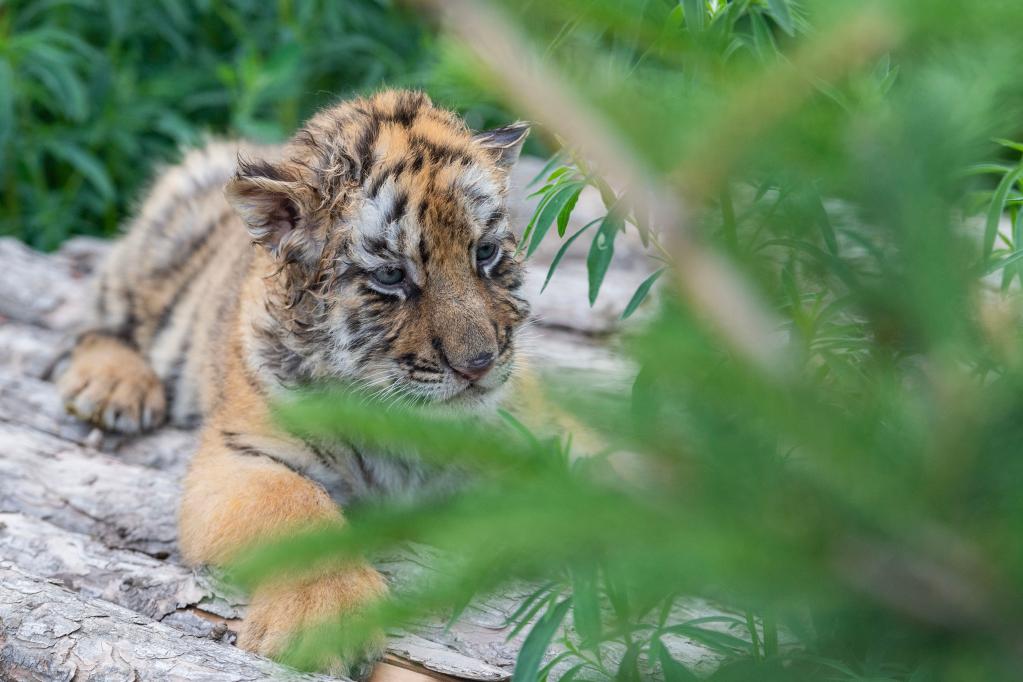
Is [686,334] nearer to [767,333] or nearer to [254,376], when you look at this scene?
[767,333]

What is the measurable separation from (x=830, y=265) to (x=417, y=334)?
1888mm

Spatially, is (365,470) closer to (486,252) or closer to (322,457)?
(322,457)

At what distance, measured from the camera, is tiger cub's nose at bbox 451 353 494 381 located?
8.57 ft

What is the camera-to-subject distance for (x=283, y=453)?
9.77ft

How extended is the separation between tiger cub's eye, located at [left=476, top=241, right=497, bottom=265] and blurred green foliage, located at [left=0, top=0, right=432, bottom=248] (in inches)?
105

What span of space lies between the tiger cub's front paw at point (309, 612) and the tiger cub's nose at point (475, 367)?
0.52 meters

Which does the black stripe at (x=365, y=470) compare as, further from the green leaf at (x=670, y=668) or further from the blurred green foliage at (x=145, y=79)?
the blurred green foliage at (x=145, y=79)

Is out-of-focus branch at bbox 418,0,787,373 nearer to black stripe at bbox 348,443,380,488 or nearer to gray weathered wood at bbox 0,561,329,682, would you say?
gray weathered wood at bbox 0,561,329,682

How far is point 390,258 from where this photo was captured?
2701 millimetres

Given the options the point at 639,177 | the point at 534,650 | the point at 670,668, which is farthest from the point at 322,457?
the point at 639,177

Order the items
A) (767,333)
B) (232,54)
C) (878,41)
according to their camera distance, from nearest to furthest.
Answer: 1. (878,41)
2. (767,333)
3. (232,54)

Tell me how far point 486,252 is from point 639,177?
2.07 metres

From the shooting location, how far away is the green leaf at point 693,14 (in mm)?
1723

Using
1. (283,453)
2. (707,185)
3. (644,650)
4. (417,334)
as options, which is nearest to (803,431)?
(707,185)
